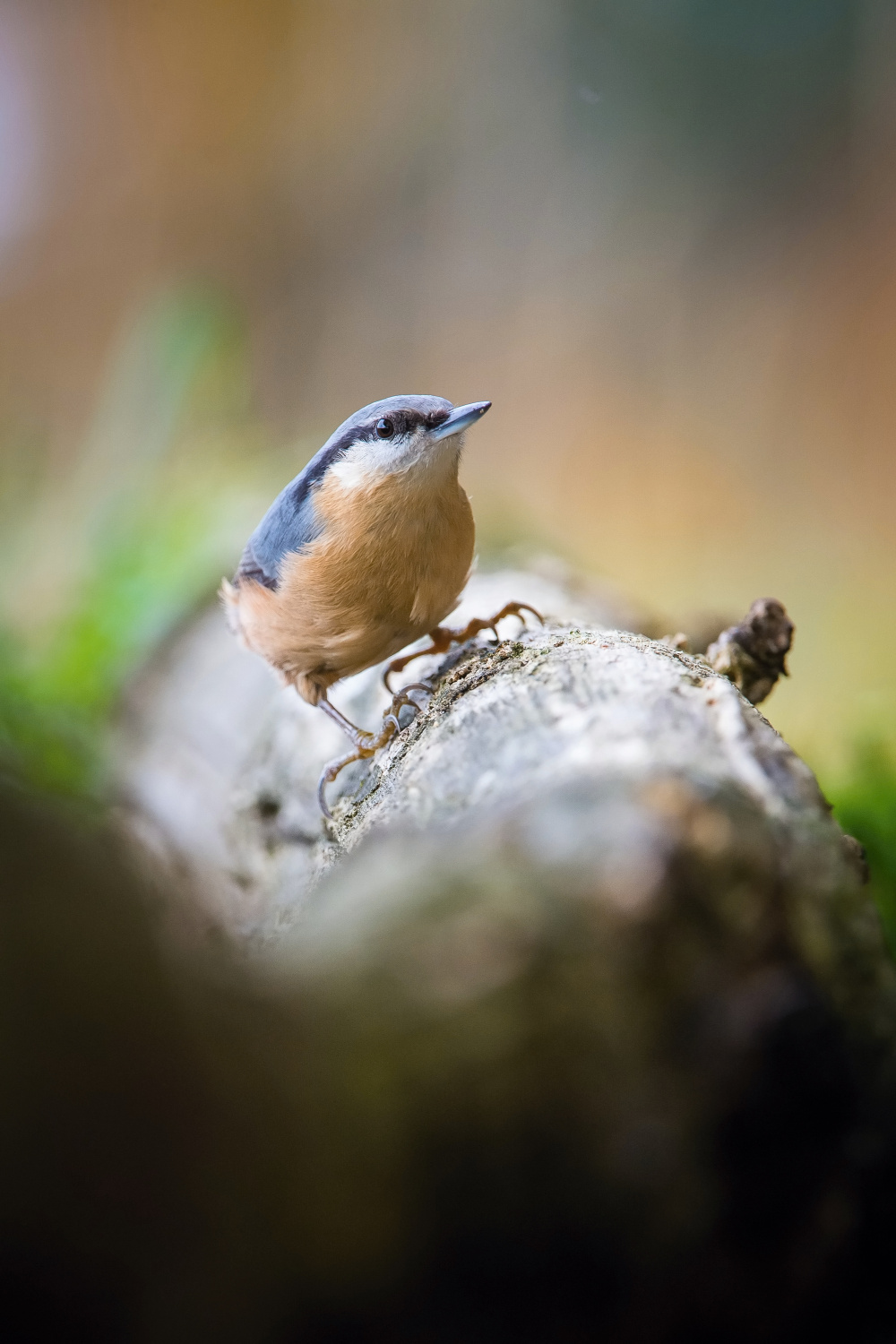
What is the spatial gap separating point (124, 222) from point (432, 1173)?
7.72 meters

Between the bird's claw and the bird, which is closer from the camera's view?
the bird

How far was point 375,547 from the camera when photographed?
85.5 inches

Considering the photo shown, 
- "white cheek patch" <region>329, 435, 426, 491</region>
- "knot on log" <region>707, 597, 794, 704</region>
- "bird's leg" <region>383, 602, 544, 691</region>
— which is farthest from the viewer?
"bird's leg" <region>383, 602, 544, 691</region>

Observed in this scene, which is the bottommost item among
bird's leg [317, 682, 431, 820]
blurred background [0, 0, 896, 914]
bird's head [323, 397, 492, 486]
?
bird's leg [317, 682, 431, 820]

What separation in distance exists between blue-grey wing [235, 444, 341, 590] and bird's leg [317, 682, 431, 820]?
458mm

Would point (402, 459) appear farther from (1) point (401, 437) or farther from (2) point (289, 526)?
(2) point (289, 526)

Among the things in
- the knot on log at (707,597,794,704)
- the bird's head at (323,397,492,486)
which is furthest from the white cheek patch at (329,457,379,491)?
the knot on log at (707,597,794,704)

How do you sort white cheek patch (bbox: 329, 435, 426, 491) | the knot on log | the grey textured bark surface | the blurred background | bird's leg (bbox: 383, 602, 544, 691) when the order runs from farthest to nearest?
the blurred background → bird's leg (bbox: 383, 602, 544, 691) → white cheek patch (bbox: 329, 435, 426, 491) → the knot on log → the grey textured bark surface

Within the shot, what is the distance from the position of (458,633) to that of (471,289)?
4.93 m

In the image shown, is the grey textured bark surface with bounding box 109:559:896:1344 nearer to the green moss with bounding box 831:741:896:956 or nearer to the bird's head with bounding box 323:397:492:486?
the green moss with bounding box 831:741:896:956

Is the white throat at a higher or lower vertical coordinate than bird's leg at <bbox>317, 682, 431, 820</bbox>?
higher

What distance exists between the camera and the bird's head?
2188 mm

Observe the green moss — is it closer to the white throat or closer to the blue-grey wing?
the white throat

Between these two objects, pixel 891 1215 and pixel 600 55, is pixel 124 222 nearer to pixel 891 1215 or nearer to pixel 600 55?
pixel 600 55
